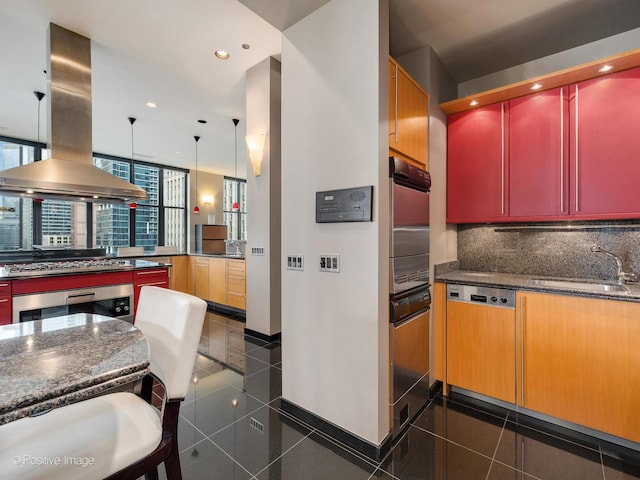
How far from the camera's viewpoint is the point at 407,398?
6.51 feet

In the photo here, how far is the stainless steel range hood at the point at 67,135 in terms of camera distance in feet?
8.41

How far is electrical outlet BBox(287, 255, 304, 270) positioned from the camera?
2.05m

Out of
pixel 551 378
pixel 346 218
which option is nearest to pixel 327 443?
pixel 346 218

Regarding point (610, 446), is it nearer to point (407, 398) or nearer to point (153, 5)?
point (407, 398)

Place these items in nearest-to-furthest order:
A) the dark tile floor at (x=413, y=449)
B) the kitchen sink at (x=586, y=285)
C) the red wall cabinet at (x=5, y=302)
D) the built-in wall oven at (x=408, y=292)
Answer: the dark tile floor at (x=413, y=449) < the built-in wall oven at (x=408, y=292) < the kitchen sink at (x=586, y=285) < the red wall cabinet at (x=5, y=302)

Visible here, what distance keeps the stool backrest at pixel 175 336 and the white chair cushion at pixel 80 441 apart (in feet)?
0.46

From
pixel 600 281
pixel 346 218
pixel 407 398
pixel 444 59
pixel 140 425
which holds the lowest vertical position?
pixel 407 398

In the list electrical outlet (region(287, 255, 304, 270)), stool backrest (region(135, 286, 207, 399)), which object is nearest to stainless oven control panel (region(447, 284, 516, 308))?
electrical outlet (region(287, 255, 304, 270))

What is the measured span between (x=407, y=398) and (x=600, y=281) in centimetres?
173

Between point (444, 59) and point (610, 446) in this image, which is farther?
point (444, 59)

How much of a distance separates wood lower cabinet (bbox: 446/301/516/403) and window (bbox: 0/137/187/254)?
232 inches

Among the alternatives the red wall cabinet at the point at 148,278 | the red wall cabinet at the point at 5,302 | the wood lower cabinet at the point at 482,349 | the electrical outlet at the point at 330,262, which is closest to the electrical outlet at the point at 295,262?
the electrical outlet at the point at 330,262

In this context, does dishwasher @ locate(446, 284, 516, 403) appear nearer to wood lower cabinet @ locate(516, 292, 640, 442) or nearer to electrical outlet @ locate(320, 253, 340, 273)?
wood lower cabinet @ locate(516, 292, 640, 442)

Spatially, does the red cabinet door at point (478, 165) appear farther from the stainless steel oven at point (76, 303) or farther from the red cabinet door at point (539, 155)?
the stainless steel oven at point (76, 303)
